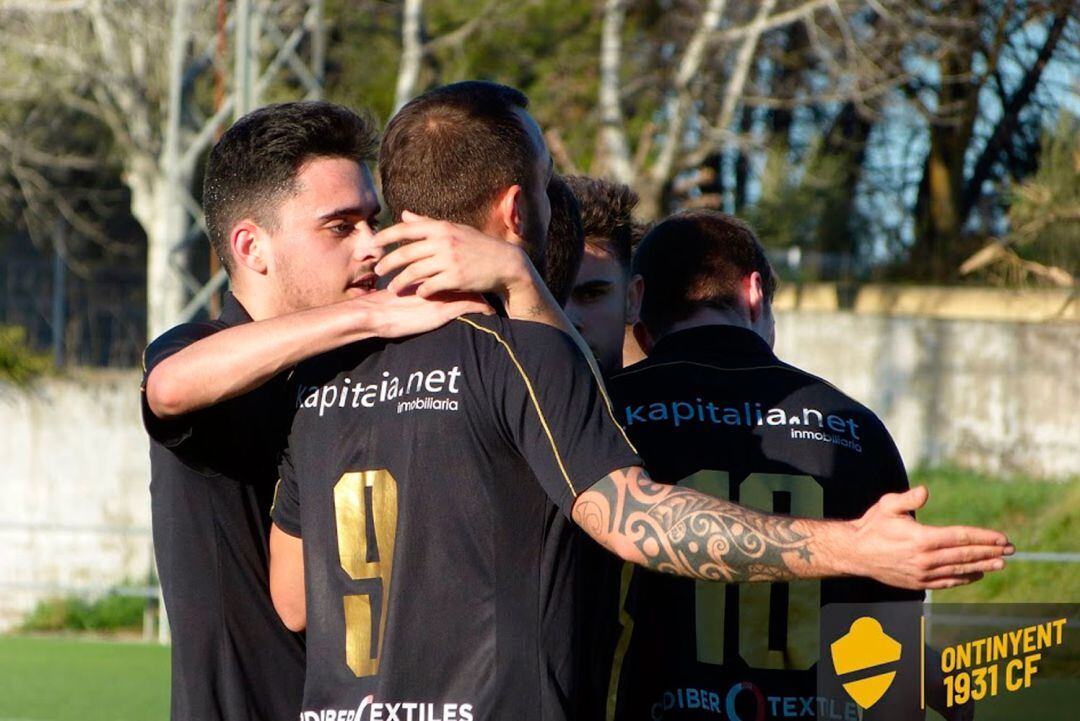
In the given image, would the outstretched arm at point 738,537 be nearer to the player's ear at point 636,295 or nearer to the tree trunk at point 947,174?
the player's ear at point 636,295

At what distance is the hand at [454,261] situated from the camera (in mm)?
2232

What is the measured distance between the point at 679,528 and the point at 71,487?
11.7 metres

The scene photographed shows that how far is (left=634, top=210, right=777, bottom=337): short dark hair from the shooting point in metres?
3.16

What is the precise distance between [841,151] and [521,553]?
16.8 m

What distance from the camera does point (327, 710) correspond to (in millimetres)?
2350

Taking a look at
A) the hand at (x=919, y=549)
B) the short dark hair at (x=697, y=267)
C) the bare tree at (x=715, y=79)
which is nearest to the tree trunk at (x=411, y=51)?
the bare tree at (x=715, y=79)

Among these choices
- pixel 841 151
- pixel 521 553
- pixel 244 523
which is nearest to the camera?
pixel 521 553

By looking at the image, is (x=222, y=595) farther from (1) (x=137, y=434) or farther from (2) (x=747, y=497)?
(1) (x=137, y=434)

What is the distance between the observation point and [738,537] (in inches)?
83.5

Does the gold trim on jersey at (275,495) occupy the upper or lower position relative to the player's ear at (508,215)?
lower

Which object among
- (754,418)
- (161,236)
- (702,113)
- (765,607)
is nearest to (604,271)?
(754,418)

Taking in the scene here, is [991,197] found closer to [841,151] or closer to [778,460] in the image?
[841,151]

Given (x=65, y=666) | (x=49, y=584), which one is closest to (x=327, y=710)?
(x=65, y=666)

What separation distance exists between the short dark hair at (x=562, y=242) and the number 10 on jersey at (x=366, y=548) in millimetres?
593
